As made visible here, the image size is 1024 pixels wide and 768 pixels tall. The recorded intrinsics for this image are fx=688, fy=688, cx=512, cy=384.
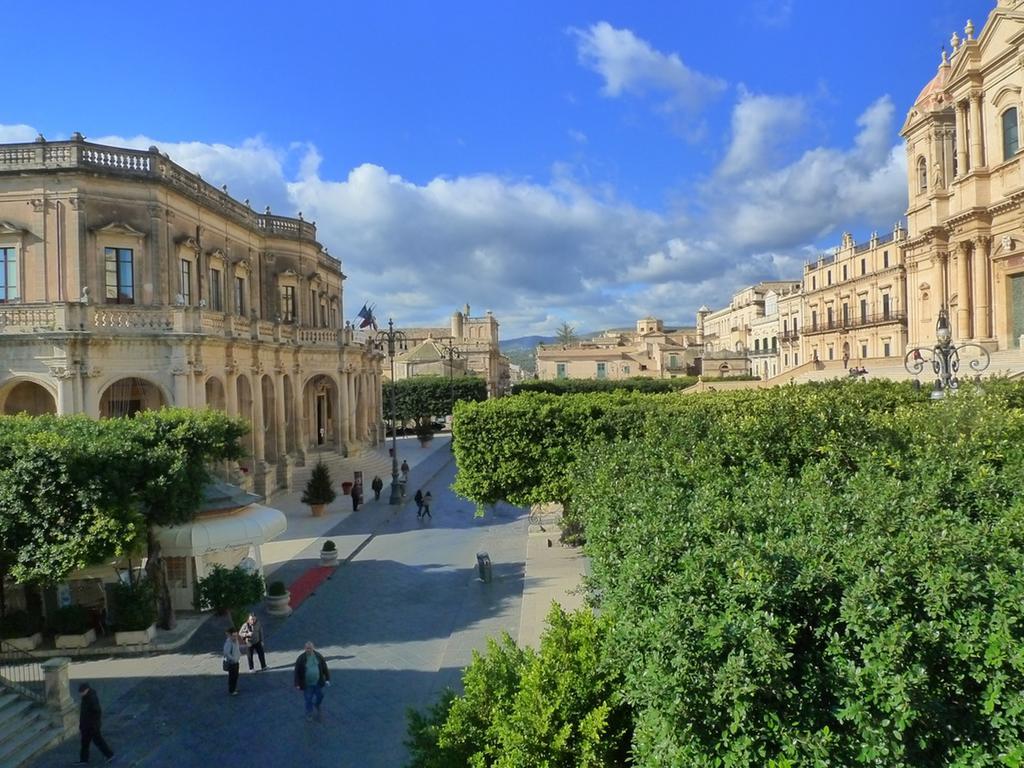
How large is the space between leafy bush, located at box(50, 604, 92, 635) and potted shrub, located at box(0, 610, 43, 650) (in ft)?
0.98

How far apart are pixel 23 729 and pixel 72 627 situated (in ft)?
12.2

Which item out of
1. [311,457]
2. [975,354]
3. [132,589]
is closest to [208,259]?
[311,457]

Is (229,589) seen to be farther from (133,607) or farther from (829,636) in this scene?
(829,636)

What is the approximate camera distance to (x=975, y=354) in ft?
98.0

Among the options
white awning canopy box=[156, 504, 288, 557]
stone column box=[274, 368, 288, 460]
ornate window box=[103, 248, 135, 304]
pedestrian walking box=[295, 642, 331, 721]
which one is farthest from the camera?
stone column box=[274, 368, 288, 460]

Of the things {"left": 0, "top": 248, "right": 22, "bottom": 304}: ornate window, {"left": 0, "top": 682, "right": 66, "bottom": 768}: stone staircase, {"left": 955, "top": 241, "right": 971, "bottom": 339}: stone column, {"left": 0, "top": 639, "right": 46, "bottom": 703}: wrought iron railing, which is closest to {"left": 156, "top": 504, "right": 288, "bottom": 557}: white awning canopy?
{"left": 0, "top": 639, "right": 46, "bottom": 703}: wrought iron railing

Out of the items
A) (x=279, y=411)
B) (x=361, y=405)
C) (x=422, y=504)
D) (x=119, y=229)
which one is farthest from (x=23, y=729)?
(x=361, y=405)

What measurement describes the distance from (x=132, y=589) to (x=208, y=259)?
1874 cm

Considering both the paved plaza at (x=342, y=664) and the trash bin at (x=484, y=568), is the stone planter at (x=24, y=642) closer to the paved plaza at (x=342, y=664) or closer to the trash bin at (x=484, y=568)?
the paved plaza at (x=342, y=664)

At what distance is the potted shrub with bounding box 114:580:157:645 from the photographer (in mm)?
13750

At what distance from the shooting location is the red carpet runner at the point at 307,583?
16778 mm

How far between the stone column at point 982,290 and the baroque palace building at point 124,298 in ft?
103

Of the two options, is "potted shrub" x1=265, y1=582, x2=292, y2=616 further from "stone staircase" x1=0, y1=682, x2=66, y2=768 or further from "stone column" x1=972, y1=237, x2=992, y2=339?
"stone column" x1=972, y1=237, x2=992, y2=339

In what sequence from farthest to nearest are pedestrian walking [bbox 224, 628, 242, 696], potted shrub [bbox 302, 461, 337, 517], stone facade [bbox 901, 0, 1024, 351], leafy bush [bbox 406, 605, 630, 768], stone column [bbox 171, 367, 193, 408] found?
stone facade [bbox 901, 0, 1024, 351] < potted shrub [bbox 302, 461, 337, 517] < stone column [bbox 171, 367, 193, 408] < pedestrian walking [bbox 224, 628, 242, 696] < leafy bush [bbox 406, 605, 630, 768]
